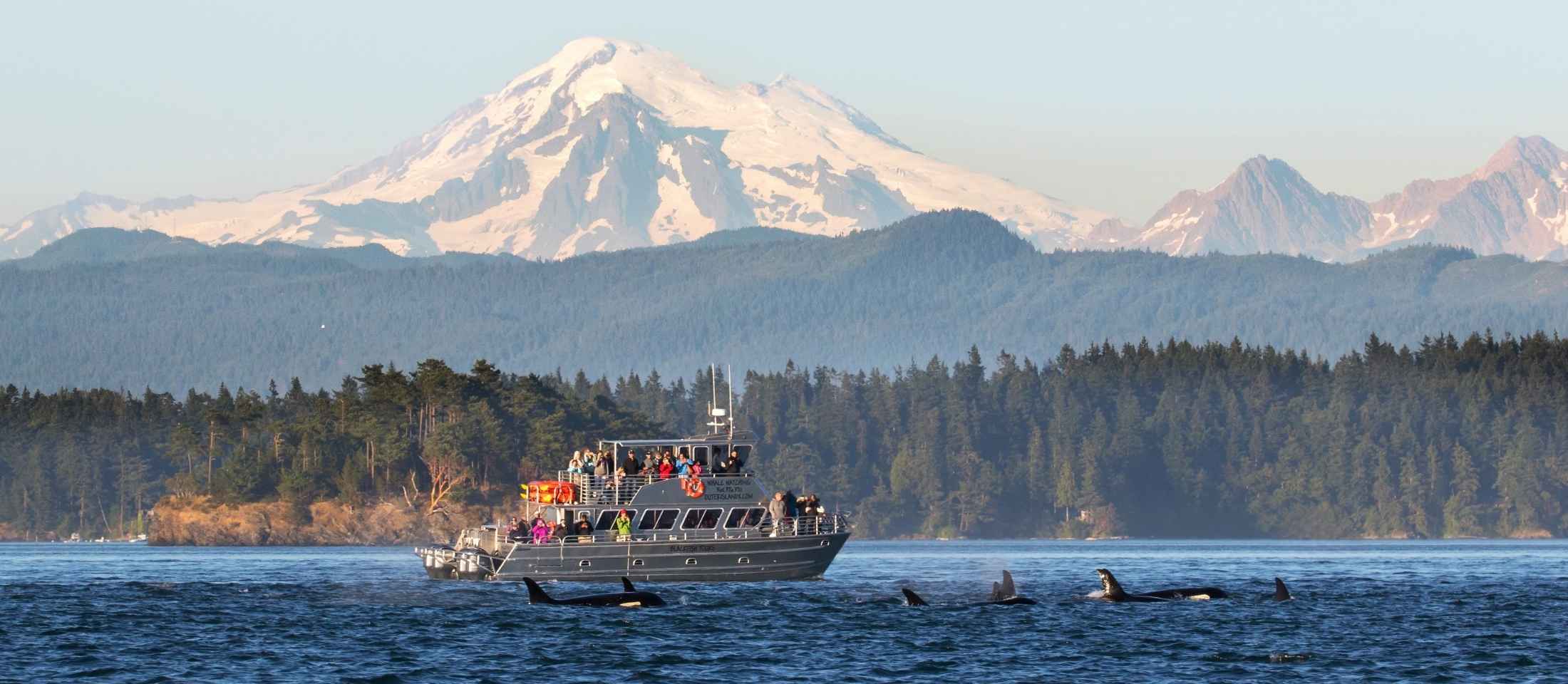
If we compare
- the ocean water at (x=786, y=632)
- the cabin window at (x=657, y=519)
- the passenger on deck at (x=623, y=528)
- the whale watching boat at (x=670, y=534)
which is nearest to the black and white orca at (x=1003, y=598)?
the ocean water at (x=786, y=632)

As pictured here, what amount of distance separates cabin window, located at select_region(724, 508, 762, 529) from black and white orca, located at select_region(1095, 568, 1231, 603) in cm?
1468

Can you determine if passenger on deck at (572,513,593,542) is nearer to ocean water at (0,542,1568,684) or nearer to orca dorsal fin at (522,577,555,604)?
ocean water at (0,542,1568,684)

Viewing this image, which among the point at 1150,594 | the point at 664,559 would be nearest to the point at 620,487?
the point at 664,559

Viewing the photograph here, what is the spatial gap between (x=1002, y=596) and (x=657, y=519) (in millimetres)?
15126

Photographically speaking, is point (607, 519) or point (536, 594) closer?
point (536, 594)

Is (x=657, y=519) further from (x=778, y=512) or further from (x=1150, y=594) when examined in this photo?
(x=1150, y=594)

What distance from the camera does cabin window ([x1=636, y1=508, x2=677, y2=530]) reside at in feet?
344

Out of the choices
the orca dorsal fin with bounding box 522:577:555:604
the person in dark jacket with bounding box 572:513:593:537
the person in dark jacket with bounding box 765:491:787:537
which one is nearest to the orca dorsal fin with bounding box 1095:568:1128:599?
the person in dark jacket with bounding box 765:491:787:537

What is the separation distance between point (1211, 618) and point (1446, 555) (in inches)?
3442

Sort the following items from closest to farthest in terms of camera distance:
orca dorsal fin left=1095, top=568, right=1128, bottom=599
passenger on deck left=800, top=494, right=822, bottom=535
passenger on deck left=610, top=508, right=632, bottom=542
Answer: orca dorsal fin left=1095, top=568, right=1128, bottom=599, passenger on deck left=610, top=508, right=632, bottom=542, passenger on deck left=800, top=494, right=822, bottom=535

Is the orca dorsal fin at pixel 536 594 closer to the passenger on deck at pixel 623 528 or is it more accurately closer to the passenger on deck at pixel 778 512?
the passenger on deck at pixel 623 528

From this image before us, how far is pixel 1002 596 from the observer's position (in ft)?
325

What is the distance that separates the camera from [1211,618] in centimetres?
9162

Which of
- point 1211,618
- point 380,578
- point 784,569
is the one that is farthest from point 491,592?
point 1211,618
